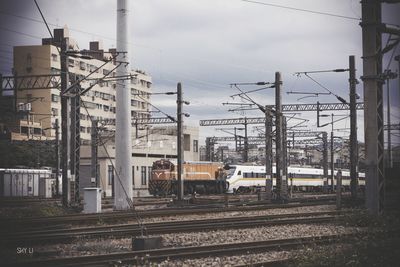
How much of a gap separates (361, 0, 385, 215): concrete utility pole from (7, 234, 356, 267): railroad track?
3.89 metres

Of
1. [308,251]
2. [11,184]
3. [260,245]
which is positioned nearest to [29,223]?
[260,245]

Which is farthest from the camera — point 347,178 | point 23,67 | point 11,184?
point 23,67

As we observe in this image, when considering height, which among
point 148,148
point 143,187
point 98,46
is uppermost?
point 98,46

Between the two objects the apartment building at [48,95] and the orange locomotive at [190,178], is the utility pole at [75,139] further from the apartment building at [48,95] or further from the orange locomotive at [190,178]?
the apartment building at [48,95]

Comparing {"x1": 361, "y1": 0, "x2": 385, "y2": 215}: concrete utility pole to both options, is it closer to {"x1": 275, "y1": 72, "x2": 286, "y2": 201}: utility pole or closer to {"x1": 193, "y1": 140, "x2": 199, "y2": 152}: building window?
{"x1": 275, "y1": 72, "x2": 286, "y2": 201}: utility pole

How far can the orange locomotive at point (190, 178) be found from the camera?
175ft

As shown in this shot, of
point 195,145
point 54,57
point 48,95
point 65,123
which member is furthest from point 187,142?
point 65,123

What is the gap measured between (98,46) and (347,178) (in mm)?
55125

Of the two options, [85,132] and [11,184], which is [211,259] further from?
[85,132]

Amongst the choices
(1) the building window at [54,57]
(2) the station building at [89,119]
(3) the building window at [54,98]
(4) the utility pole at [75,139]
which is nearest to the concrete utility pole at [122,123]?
(4) the utility pole at [75,139]

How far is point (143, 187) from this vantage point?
6309cm

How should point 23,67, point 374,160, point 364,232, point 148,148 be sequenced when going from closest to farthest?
point 364,232 < point 374,160 < point 148,148 < point 23,67

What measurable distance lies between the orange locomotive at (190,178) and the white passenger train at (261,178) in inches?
57.0

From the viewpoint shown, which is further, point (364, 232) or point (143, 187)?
point (143, 187)
